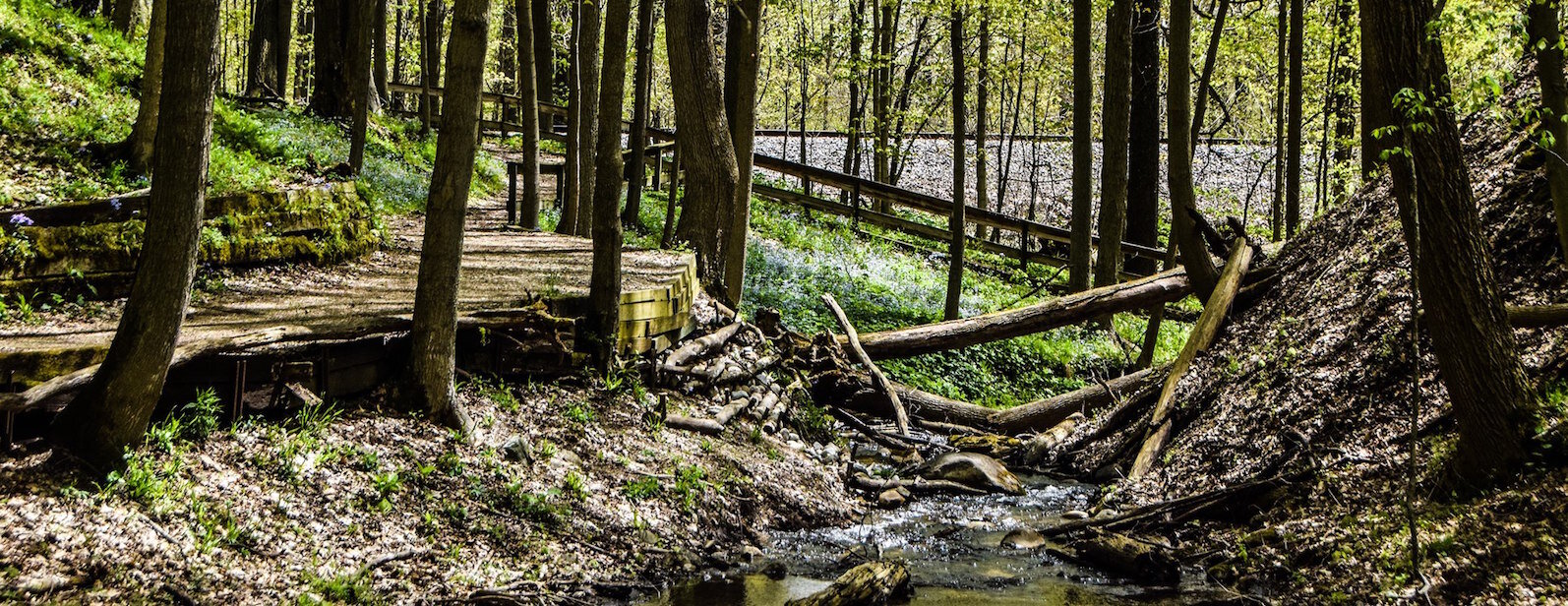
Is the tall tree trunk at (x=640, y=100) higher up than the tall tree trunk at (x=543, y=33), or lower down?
lower down

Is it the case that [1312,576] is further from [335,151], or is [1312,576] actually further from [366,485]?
[335,151]

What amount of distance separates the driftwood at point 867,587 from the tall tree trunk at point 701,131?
6.41 metres

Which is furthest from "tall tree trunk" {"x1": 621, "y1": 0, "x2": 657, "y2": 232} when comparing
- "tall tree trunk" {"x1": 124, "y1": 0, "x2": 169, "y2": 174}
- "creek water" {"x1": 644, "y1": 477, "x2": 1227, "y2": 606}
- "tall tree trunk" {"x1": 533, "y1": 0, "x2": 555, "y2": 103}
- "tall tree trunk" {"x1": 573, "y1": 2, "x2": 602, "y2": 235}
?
"creek water" {"x1": 644, "y1": 477, "x2": 1227, "y2": 606}

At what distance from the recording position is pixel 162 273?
15.8 feet

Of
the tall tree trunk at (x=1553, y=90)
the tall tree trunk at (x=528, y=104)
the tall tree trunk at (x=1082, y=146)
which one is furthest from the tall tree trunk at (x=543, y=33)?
the tall tree trunk at (x=1553, y=90)

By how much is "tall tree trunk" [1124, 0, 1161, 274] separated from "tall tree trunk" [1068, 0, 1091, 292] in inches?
75.5

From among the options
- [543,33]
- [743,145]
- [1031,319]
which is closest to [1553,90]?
[1031,319]

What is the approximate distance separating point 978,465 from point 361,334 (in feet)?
18.1

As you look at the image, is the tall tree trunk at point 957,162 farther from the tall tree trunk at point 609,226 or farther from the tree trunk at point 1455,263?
the tree trunk at point 1455,263

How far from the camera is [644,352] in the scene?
9.30 m

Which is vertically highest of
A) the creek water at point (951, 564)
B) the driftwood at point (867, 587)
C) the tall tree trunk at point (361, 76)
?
the tall tree trunk at point (361, 76)

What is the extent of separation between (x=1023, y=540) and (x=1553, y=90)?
14.1 ft

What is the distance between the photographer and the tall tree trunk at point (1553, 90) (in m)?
5.17

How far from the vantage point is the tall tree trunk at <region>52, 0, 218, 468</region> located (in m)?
4.70
